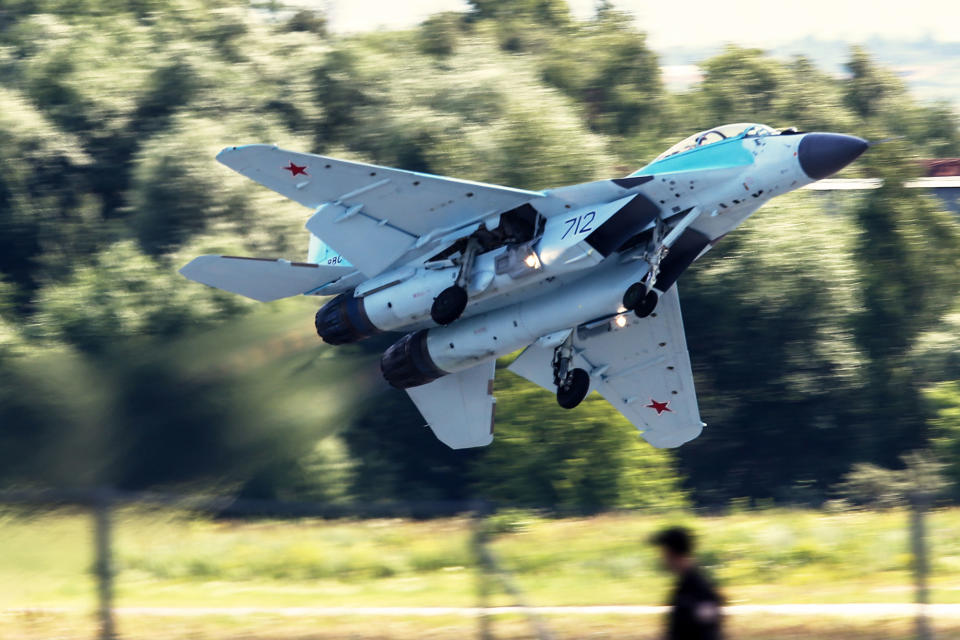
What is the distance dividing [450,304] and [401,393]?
25.2 meters

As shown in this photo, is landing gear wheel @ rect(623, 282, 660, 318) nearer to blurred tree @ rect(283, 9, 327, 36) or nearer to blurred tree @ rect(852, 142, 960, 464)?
blurred tree @ rect(852, 142, 960, 464)

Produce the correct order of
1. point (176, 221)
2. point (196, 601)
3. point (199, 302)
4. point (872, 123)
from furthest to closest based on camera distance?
point (872, 123), point (176, 221), point (199, 302), point (196, 601)

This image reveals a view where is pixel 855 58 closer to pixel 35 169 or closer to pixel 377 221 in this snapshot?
pixel 35 169

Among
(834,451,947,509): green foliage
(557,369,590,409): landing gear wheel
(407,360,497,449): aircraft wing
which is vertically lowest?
(834,451,947,509): green foliage

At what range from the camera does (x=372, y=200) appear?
584 inches

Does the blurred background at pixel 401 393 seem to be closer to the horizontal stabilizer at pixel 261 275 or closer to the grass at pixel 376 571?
the grass at pixel 376 571

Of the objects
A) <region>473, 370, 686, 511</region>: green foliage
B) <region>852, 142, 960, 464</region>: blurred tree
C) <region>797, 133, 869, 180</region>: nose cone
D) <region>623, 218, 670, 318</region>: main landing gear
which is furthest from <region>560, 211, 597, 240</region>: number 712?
<region>852, 142, 960, 464</region>: blurred tree

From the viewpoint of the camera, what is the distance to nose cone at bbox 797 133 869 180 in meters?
13.3

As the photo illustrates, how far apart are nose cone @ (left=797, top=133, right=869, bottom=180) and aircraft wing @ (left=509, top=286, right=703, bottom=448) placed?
439 cm

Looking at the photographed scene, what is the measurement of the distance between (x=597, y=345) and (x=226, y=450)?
10.4 metres

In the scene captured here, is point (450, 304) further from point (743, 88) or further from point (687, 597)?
point (743, 88)

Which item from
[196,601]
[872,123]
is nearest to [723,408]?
[872,123]

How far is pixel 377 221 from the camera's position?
49.7 feet

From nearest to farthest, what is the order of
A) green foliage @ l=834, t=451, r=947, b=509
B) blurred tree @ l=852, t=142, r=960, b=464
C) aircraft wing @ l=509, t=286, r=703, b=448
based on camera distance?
aircraft wing @ l=509, t=286, r=703, b=448, green foliage @ l=834, t=451, r=947, b=509, blurred tree @ l=852, t=142, r=960, b=464
